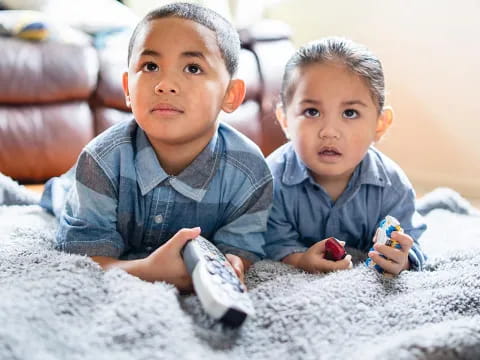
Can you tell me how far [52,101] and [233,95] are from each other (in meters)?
0.85

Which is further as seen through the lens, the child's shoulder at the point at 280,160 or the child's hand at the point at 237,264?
the child's shoulder at the point at 280,160

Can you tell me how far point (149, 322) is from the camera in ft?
2.49

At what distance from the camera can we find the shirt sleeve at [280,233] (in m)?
1.17

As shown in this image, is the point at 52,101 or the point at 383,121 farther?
the point at 52,101

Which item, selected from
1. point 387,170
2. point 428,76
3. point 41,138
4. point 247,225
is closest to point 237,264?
point 247,225

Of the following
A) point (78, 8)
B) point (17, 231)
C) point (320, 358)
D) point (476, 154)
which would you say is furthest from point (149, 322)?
point (476, 154)

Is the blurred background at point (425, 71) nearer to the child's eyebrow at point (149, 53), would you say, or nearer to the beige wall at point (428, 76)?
the beige wall at point (428, 76)

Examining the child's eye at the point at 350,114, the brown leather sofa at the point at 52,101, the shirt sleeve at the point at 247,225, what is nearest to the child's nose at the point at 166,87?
the shirt sleeve at the point at 247,225

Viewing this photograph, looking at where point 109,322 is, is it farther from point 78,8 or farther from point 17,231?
point 78,8

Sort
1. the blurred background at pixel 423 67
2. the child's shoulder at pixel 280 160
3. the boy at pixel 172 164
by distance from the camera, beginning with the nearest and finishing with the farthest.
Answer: the boy at pixel 172 164 < the child's shoulder at pixel 280 160 < the blurred background at pixel 423 67

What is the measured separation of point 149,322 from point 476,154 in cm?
159

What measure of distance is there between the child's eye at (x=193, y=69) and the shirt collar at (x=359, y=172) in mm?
289

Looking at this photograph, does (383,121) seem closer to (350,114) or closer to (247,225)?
(350,114)

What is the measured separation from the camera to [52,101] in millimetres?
1806
